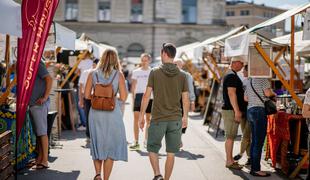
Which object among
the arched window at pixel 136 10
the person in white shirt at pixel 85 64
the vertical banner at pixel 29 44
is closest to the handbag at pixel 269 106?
the vertical banner at pixel 29 44

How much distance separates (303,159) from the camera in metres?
6.81

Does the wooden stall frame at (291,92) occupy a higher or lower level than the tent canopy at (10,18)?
lower

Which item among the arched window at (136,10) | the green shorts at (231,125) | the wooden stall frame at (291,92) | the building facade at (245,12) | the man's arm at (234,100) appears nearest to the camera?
the wooden stall frame at (291,92)

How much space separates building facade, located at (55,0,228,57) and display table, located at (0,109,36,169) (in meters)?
35.2

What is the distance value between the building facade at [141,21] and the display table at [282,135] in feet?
116

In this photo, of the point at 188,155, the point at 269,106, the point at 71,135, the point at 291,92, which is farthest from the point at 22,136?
the point at 71,135

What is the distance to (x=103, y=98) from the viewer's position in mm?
6125

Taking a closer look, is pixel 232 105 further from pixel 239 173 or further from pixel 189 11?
pixel 189 11

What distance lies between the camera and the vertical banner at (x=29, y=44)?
5637 mm

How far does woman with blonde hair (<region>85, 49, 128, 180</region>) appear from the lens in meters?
6.19

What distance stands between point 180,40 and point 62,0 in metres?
10.9

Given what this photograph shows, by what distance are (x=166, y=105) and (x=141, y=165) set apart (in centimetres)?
209

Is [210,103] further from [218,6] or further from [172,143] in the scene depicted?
[218,6]

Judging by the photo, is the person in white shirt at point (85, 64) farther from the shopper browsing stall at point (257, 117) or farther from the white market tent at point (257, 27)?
the shopper browsing stall at point (257, 117)
